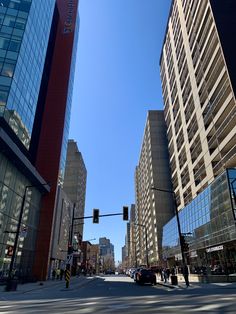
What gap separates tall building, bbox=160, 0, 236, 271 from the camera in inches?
1658

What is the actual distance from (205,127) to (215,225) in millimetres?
20904

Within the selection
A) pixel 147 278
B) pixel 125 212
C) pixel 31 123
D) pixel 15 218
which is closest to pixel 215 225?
pixel 147 278

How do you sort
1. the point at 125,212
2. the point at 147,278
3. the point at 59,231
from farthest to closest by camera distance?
the point at 59,231, the point at 147,278, the point at 125,212

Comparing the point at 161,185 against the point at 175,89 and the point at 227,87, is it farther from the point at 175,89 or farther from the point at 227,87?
the point at 227,87

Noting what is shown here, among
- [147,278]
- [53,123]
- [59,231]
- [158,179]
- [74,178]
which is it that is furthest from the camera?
[74,178]

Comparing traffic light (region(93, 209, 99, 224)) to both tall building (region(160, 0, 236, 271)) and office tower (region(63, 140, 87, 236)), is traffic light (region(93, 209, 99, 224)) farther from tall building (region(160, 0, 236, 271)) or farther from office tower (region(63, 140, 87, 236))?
office tower (region(63, 140, 87, 236))

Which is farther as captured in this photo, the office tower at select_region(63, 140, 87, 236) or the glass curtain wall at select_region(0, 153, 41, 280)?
the office tower at select_region(63, 140, 87, 236)

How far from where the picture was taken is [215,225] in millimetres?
42344

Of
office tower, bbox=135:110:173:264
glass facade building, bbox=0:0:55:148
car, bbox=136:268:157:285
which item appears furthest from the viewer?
office tower, bbox=135:110:173:264

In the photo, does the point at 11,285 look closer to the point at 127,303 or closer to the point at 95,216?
the point at 95,216

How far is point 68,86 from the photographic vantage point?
60344 millimetres

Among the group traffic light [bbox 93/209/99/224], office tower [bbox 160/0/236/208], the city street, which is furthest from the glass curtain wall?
office tower [bbox 160/0/236/208]

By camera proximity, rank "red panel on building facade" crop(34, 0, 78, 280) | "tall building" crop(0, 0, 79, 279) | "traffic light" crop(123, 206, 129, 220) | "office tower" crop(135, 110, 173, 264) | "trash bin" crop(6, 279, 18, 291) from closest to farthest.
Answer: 1. "trash bin" crop(6, 279, 18, 291)
2. "traffic light" crop(123, 206, 129, 220)
3. "tall building" crop(0, 0, 79, 279)
4. "red panel on building facade" crop(34, 0, 78, 280)
5. "office tower" crop(135, 110, 173, 264)

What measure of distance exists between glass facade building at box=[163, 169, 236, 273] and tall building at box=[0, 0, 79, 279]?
19969mm
